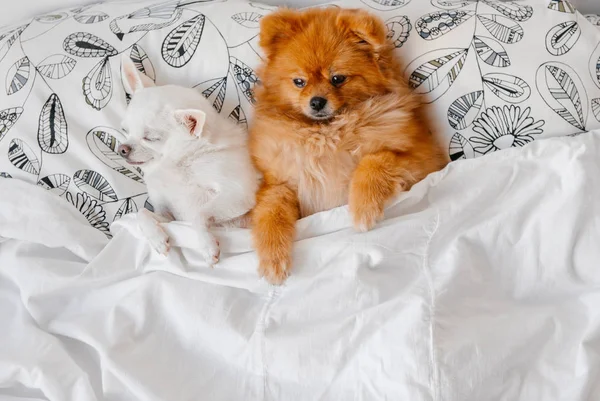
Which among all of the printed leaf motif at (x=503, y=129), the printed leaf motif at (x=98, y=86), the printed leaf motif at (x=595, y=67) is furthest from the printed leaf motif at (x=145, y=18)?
the printed leaf motif at (x=595, y=67)

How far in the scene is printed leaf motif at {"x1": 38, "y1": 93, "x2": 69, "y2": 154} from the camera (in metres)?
1.55

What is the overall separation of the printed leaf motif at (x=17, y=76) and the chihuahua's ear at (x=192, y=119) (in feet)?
1.72

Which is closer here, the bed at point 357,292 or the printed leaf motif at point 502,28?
the bed at point 357,292

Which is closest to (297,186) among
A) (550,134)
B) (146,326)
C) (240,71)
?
(240,71)

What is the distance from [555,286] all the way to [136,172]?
1.08m

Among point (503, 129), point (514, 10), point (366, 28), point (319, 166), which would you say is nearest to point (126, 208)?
point (319, 166)

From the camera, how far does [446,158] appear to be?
1.50 meters

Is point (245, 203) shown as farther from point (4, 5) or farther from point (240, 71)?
point (4, 5)

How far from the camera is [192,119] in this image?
1.38 metres

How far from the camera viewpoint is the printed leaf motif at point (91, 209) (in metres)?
1.50

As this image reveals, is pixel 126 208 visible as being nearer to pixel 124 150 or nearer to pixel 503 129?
pixel 124 150

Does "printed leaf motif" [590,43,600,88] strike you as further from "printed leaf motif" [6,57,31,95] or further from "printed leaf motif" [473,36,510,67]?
"printed leaf motif" [6,57,31,95]

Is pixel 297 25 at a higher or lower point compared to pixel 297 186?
higher

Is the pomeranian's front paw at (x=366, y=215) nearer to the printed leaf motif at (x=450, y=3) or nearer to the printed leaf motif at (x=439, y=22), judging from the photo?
the printed leaf motif at (x=439, y=22)
